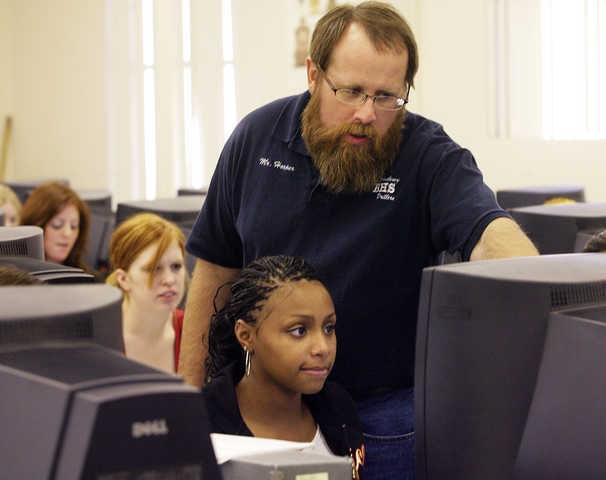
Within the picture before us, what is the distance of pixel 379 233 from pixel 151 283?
186cm

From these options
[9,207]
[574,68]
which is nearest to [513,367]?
[9,207]

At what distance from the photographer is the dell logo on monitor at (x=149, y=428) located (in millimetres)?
1082

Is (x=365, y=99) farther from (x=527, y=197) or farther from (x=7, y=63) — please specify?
(x=7, y=63)

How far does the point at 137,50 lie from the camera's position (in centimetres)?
880

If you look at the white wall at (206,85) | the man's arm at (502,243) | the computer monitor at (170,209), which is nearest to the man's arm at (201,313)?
the man's arm at (502,243)

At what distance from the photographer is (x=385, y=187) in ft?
7.29

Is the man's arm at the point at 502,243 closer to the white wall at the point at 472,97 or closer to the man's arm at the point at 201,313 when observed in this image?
the man's arm at the point at 201,313

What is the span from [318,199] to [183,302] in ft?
A: 7.64

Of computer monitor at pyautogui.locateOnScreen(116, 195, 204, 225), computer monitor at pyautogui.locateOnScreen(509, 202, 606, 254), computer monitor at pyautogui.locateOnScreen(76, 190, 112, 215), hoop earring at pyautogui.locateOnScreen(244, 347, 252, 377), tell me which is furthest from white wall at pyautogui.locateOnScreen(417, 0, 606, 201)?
hoop earring at pyautogui.locateOnScreen(244, 347, 252, 377)

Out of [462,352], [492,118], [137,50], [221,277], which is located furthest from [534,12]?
[462,352]

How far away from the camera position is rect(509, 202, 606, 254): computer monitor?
114 inches

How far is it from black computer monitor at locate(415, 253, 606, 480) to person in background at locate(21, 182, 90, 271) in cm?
377

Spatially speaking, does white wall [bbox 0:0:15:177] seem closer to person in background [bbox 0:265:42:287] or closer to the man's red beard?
the man's red beard

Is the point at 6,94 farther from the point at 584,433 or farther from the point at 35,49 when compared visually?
the point at 584,433
